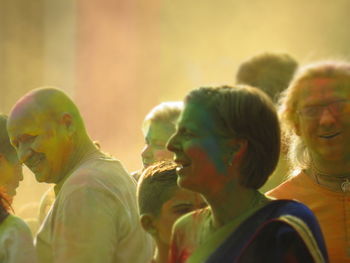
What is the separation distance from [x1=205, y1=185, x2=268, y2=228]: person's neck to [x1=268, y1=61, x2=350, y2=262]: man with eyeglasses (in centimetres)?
78

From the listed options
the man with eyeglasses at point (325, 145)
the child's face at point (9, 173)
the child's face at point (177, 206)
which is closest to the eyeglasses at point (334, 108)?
the man with eyeglasses at point (325, 145)

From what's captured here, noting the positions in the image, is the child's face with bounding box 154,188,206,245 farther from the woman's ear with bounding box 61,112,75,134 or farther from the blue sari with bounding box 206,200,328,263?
the woman's ear with bounding box 61,112,75,134

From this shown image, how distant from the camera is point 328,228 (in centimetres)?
467

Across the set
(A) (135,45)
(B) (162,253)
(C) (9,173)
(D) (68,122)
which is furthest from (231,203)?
(A) (135,45)

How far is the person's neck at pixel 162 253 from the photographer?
14.5ft

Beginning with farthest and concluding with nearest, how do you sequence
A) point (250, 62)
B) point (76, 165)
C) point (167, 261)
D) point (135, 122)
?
1. point (135, 122)
2. point (250, 62)
3. point (76, 165)
4. point (167, 261)

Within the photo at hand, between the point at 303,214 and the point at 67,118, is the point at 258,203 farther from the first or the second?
the point at 67,118

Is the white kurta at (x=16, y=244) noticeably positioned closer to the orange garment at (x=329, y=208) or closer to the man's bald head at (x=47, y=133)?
the man's bald head at (x=47, y=133)

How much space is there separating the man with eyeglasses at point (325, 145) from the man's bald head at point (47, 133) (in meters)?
0.97

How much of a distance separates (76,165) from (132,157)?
22.7 feet

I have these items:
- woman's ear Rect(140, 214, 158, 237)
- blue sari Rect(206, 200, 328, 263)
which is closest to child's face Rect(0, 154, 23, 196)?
woman's ear Rect(140, 214, 158, 237)

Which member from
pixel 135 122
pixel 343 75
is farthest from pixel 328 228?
pixel 135 122

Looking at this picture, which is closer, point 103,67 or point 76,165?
point 76,165

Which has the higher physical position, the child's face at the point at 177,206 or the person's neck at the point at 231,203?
the person's neck at the point at 231,203
